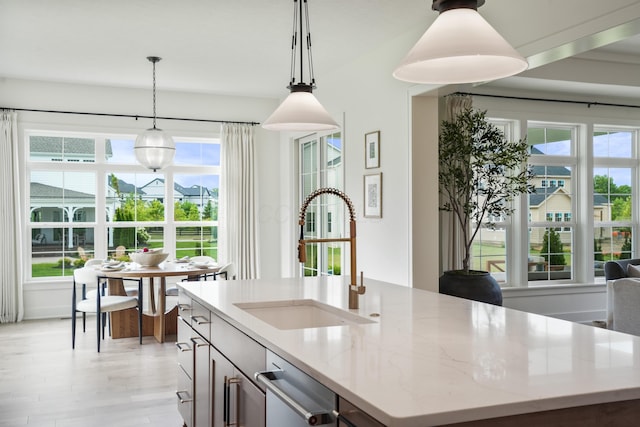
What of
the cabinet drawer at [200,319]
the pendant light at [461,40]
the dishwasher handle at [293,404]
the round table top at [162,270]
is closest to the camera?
the dishwasher handle at [293,404]

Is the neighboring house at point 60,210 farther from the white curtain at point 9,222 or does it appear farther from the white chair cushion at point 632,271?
the white chair cushion at point 632,271

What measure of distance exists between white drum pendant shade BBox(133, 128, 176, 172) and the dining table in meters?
1.09

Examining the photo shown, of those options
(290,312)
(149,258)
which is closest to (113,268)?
(149,258)

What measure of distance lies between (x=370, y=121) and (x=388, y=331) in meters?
3.97

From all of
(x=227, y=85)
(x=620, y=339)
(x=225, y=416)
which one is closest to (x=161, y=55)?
(x=227, y=85)

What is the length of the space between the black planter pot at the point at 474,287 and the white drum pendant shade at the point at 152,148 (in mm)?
3094

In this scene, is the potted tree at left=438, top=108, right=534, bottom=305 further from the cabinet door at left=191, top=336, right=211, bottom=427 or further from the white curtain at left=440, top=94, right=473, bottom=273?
the cabinet door at left=191, top=336, right=211, bottom=427

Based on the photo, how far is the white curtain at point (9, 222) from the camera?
21.7 feet

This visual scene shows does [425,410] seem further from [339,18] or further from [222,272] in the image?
[222,272]

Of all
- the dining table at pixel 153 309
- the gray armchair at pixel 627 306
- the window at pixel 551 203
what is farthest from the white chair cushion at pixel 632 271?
the dining table at pixel 153 309

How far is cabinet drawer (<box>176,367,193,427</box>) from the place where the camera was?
3.00 metres

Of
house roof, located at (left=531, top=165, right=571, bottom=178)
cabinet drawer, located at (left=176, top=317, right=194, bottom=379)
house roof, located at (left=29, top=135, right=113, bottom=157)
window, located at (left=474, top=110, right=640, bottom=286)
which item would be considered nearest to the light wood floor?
cabinet drawer, located at (left=176, top=317, right=194, bottom=379)

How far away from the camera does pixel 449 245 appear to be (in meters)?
5.66

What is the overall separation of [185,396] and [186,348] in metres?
0.27
